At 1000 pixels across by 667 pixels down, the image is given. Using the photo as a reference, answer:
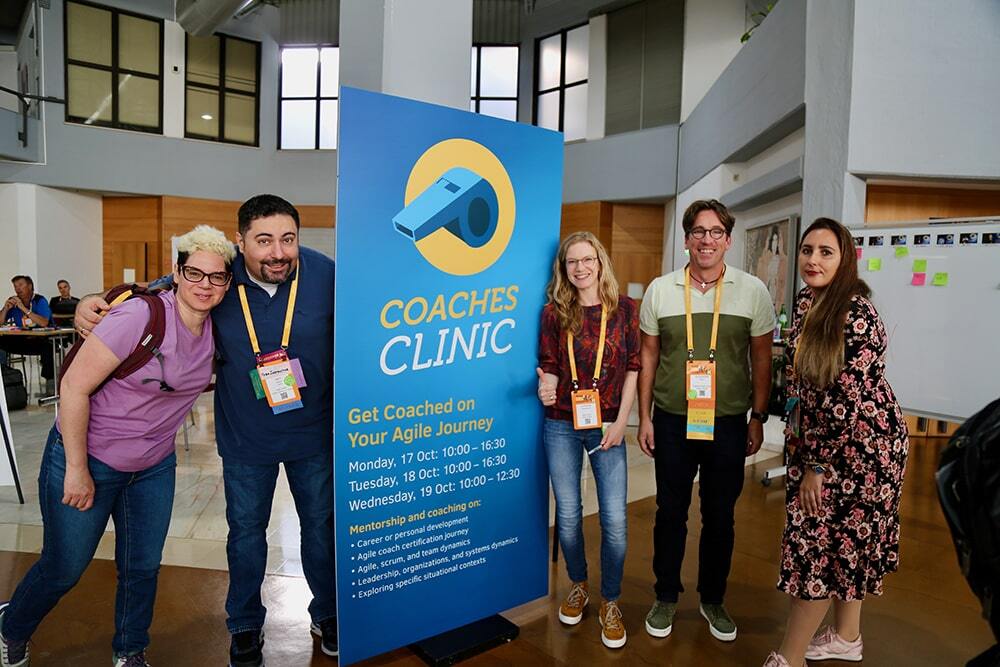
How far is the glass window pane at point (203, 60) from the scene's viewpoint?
40.1 feet

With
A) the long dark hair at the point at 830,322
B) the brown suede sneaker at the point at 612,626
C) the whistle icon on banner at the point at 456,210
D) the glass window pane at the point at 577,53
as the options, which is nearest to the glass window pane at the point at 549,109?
the glass window pane at the point at 577,53

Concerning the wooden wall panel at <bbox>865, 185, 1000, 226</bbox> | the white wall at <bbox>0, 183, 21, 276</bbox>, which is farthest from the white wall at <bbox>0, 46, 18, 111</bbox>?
the wooden wall panel at <bbox>865, 185, 1000, 226</bbox>

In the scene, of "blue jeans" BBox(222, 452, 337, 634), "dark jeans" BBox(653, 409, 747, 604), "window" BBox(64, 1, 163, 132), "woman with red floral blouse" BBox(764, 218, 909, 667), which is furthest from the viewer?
"window" BBox(64, 1, 163, 132)

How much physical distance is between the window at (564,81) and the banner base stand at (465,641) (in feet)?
33.6

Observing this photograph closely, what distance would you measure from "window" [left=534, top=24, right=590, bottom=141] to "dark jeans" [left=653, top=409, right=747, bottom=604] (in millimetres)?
9884

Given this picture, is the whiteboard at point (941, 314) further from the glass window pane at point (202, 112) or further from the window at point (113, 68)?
the window at point (113, 68)

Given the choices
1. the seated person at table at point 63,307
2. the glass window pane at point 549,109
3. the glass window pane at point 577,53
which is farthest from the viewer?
the glass window pane at point 549,109

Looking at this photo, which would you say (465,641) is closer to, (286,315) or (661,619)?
(661,619)

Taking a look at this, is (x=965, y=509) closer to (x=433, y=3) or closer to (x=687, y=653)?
(x=687, y=653)

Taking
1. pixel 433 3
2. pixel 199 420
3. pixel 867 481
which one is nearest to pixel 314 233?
pixel 199 420

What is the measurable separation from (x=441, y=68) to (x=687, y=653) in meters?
2.75

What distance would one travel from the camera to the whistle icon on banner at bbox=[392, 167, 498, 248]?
2133 mm

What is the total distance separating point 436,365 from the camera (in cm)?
226

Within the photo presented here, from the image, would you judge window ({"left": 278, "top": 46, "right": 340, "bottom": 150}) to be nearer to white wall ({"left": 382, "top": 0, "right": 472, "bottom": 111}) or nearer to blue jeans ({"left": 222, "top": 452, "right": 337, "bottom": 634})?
white wall ({"left": 382, "top": 0, "right": 472, "bottom": 111})
